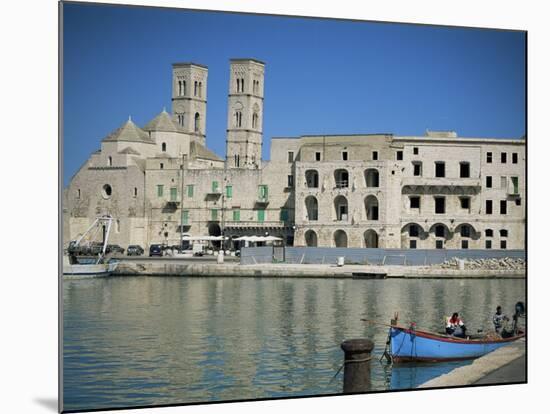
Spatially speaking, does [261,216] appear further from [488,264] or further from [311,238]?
[488,264]

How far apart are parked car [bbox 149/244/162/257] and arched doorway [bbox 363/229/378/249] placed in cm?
502

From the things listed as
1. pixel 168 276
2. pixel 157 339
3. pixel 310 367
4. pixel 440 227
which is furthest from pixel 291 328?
pixel 440 227

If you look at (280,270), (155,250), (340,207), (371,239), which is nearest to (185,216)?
(155,250)

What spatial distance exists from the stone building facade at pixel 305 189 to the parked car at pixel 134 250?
0.69ft

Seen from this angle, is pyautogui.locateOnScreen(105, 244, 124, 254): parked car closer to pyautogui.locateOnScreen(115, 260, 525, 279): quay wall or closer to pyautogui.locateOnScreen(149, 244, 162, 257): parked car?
pyautogui.locateOnScreen(115, 260, 525, 279): quay wall

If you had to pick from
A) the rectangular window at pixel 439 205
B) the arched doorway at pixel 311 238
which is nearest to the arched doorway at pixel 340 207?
the arched doorway at pixel 311 238

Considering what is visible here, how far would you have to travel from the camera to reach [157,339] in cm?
1423

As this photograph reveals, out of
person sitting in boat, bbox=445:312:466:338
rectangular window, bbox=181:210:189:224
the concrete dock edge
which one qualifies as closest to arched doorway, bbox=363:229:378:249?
rectangular window, bbox=181:210:189:224

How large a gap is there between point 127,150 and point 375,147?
21.8 feet

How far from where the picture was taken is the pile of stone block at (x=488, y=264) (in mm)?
18600

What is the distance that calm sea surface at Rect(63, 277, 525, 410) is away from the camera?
443 inches

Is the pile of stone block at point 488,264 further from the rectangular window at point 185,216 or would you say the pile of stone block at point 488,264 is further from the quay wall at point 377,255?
the rectangular window at point 185,216

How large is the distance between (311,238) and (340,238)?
81 cm

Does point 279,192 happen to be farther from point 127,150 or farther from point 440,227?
point 127,150
